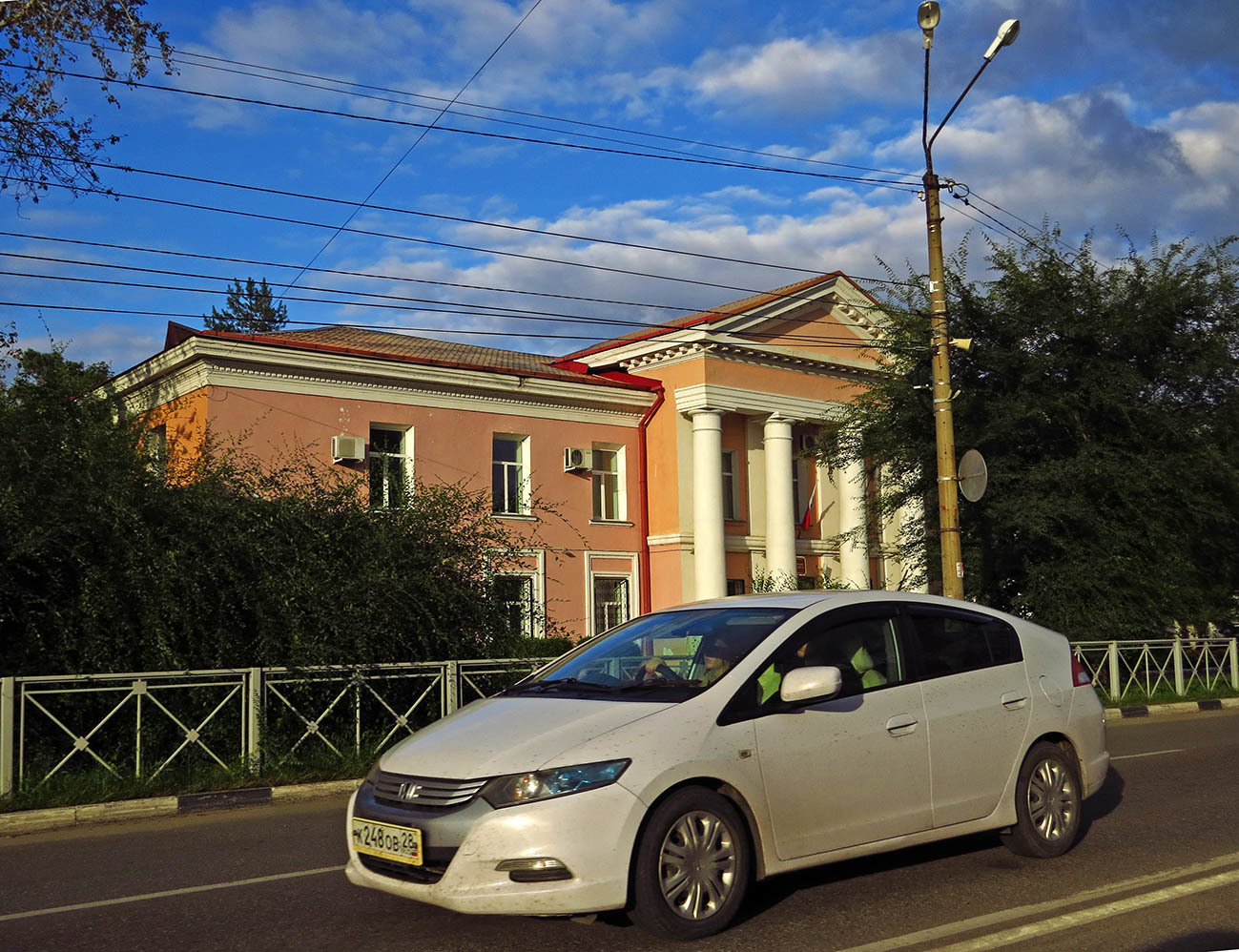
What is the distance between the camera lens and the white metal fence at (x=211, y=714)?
1095cm

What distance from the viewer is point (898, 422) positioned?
74.2 ft

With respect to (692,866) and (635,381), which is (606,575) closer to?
(635,381)

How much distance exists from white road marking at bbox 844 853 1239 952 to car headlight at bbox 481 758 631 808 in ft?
4.17

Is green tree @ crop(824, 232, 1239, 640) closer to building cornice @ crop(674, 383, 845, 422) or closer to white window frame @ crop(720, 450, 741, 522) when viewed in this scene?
building cornice @ crop(674, 383, 845, 422)

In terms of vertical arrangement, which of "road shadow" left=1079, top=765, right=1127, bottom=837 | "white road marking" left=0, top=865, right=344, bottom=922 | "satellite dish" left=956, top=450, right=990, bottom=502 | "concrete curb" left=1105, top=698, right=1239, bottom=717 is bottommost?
"concrete curb" left=1105, top=698, right=1239, bottom=717

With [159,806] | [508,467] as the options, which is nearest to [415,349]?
[508,467]

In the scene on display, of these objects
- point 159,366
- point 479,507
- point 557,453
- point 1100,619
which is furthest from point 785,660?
point 557,453

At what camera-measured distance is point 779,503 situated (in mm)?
33625

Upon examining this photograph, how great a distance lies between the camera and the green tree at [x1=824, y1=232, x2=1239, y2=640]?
2073cm

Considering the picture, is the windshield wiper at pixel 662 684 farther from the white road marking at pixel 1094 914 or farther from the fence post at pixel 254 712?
the fence post at pixel 254 712

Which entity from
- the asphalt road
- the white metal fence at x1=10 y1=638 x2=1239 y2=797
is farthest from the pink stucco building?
the asphalt road

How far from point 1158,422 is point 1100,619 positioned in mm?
3572

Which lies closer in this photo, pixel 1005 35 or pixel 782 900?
pixel 782 900

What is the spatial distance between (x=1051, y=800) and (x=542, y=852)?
136 inches
